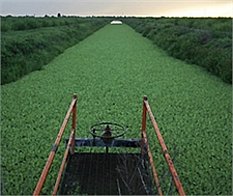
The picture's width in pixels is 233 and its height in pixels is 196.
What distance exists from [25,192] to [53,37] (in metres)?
11.2

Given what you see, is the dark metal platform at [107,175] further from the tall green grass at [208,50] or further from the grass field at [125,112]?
the tall green grass at [208,50]

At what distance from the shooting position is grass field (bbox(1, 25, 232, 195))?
3250 mm

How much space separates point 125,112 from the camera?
510 centimetres

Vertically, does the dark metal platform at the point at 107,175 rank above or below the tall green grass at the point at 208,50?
above

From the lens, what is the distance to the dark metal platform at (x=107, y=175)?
9.21 feet

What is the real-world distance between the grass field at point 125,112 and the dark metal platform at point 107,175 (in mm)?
208

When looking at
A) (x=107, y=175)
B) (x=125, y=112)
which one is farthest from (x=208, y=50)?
(x=107, y=175)

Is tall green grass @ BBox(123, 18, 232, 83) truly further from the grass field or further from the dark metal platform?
the dark metal platform

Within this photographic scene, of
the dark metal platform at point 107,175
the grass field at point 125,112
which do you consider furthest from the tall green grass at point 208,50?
the dark metal platform at point 107,175

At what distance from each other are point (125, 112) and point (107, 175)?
6.86ft

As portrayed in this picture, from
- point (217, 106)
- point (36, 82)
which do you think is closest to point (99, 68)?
point (36, 82)

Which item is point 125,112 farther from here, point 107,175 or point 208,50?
point 208,50

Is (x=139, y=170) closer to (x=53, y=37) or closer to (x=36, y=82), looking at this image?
(x=36, y=82)

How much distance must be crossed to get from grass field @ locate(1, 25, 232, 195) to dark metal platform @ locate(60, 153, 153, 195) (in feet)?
0.68
